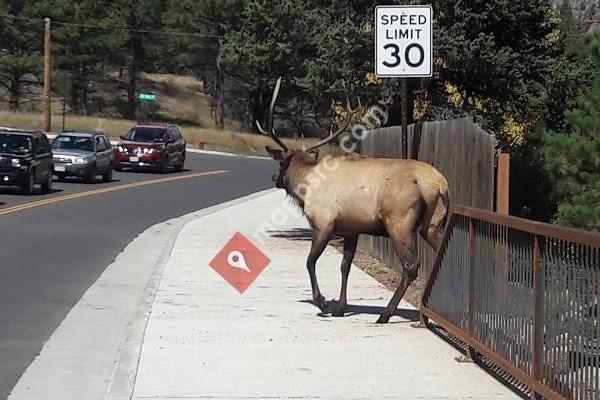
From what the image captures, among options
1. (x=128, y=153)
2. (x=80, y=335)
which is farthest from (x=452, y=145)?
(x=128, y=153)

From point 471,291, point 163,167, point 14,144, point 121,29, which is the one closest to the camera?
point 471,291

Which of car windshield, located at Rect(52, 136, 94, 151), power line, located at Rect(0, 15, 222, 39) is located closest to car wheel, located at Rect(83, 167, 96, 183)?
car windshield, located at Rect(52, 136, 94, 151)

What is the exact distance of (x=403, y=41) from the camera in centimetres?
1225

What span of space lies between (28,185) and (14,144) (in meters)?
1.64

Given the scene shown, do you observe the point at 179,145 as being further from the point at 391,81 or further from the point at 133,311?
the point at 133,311

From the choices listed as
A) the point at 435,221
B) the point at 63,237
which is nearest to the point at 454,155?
the point at 435,221

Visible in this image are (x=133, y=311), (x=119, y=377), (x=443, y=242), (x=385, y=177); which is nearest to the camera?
(x=119, y=377)

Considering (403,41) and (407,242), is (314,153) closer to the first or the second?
(403,41)

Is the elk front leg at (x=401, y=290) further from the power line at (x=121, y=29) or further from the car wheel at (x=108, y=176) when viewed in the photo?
the power line at (x=121, y=29)

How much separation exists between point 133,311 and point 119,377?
10.8 feet

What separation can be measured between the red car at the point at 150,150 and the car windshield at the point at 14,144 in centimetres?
1235

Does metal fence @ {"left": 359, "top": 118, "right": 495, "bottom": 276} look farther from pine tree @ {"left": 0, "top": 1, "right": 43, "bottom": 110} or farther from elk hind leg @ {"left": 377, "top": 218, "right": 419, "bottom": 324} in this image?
pine tree @ {"left": 0, "top": 1, "right": 43, "bottom": 110}

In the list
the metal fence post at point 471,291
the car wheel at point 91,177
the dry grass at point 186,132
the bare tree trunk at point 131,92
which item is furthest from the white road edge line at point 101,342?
the bare tree trunk at point 131,92

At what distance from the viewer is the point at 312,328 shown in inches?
409
